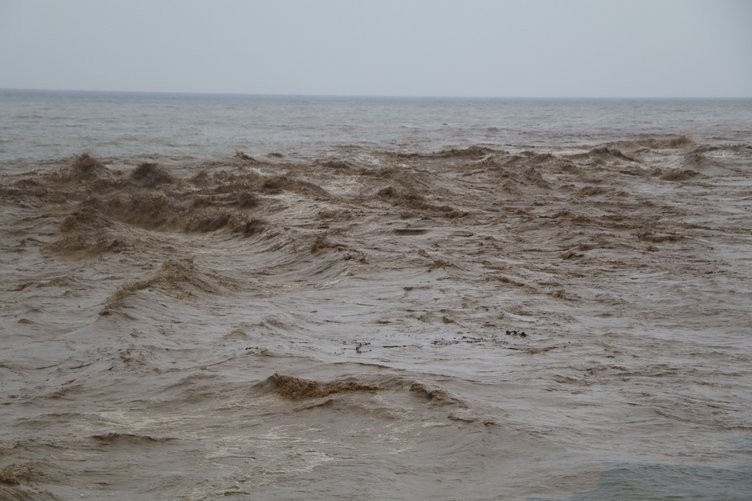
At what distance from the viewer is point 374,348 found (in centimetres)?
530

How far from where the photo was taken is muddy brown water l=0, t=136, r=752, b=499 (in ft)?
11.3

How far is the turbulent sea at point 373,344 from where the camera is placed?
11.3 feet

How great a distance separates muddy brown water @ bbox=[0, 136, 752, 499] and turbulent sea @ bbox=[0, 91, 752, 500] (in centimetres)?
2

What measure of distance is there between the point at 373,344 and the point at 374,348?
0.35 ft

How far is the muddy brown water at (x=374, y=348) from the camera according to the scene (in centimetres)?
343

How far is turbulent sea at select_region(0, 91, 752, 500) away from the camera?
3438 millimetres

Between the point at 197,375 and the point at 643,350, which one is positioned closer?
the point at 197,375

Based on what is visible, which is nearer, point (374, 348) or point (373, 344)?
point (374, 348)

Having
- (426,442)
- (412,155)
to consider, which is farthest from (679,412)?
(412,155)

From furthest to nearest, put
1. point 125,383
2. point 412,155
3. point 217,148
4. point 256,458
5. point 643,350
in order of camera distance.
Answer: point 217,148 < point 412,155 < point 643,350 < point 125,383 < point 256,458

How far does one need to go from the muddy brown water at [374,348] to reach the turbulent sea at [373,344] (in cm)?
2

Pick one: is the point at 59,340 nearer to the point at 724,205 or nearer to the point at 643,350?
the point at 643,350

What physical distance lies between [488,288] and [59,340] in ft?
11.1

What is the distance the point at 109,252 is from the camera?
8.37 metres
